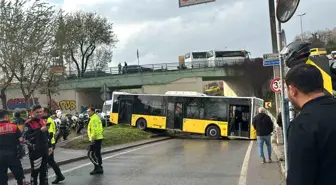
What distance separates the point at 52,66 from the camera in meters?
28.9

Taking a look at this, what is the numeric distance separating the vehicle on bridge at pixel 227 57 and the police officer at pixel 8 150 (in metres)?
40.8

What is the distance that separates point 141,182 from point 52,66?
69.9 feet

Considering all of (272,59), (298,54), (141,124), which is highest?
(272,59)

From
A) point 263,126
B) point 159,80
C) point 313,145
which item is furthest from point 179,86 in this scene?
point 313,145

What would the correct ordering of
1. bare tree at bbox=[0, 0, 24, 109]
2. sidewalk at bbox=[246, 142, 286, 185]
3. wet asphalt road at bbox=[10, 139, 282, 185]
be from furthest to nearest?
1. bare tree at bbox=[0, 0, 24, 109]
2. wet asphalt road at bbox=[10, 139, 282, 185]
3. sidewalk at bbox=[246, 142, 286, 185]

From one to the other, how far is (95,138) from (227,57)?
1603 inches

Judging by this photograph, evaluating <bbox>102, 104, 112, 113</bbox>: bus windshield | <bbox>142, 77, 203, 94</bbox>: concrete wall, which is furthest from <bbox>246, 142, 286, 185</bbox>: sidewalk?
<bbox>142, 77, 203, 94</bbox>: concrete wall

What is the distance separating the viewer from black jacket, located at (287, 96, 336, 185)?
2254 millimetres

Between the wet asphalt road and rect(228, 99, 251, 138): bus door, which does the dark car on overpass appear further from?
the wet asphalt road

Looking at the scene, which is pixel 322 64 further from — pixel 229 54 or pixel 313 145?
pixel 229 54

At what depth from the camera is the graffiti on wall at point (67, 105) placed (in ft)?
166

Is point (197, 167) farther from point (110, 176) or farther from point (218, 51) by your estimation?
point (218, 51)

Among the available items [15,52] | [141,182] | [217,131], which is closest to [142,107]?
[217,131]

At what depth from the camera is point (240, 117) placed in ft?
81.6
